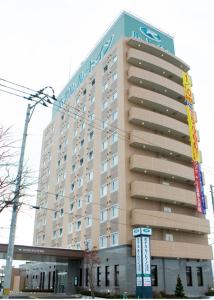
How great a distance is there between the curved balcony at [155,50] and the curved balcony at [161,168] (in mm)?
20156

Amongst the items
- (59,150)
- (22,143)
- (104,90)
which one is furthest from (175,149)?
(22,143)

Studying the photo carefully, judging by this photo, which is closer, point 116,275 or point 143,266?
point 143,266

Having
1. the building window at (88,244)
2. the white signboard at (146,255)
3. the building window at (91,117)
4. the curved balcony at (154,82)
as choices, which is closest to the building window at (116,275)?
the building window at (88,244)

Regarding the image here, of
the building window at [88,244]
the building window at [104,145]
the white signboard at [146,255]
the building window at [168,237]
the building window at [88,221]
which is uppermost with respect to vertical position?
the building window at [104,145]

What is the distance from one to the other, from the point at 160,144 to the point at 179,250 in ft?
49.8

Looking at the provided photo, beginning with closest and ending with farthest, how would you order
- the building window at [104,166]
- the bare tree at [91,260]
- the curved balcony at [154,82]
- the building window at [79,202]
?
the bare tree at [91,260]
the building window at [104,166]
the curved balcony at [154,82]
the building window at [79,202]

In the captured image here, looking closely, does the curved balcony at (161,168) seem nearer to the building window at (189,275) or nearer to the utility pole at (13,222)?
the building window at (189,275)

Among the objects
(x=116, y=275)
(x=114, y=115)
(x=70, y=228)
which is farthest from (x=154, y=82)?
(x=116, y=275)

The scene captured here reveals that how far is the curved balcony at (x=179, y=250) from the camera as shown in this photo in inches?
1635

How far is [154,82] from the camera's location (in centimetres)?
5228

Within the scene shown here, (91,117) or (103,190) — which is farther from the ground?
(91,117)

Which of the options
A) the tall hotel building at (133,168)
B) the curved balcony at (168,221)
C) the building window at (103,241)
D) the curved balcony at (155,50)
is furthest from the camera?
the curved balcony at (155,50)

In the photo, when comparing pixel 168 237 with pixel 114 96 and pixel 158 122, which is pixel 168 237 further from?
pixel 114 96

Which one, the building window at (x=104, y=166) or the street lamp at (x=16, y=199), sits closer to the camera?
the street lamp at (x=16, y=199)
